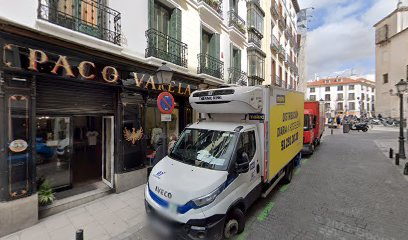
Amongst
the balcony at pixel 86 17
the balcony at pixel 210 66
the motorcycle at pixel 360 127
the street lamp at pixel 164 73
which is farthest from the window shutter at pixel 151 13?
the motorcycle at pixel 360 127

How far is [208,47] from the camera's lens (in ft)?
37.3

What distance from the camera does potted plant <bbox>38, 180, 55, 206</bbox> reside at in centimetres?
502

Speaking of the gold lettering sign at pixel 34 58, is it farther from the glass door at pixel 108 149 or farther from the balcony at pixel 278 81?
the balcony at pixel 278 81

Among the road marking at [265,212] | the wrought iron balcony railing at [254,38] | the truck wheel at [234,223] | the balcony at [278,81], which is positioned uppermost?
the wrought iron balcony railing at [254,38]

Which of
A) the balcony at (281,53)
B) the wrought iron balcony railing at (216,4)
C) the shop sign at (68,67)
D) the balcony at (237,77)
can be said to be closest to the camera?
the shop sign at (68,67)

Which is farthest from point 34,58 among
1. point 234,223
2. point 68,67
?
point 234,223

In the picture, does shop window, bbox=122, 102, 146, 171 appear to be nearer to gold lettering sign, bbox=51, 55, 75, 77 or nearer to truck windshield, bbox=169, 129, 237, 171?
gold lettering sign, bbox=51, 55, 75, 77

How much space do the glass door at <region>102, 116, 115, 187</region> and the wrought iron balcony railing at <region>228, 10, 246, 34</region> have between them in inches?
Result: 365

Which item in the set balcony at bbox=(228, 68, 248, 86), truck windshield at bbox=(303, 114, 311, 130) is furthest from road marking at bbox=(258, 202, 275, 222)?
balcony at bbox=(228, 68, 248, 86)

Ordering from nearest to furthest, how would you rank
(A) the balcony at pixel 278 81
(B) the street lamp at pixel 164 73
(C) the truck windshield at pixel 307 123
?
(B) the street lamp at pixel 164 73, (C) the truck windshield at pixel 307 123, (A) the balcony at pixel 278 81

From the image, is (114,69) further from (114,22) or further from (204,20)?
(204,20)

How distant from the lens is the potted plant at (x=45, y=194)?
5023mm

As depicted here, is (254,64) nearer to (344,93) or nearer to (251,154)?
(251,154)

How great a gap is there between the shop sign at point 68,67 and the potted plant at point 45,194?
9.12 feet
